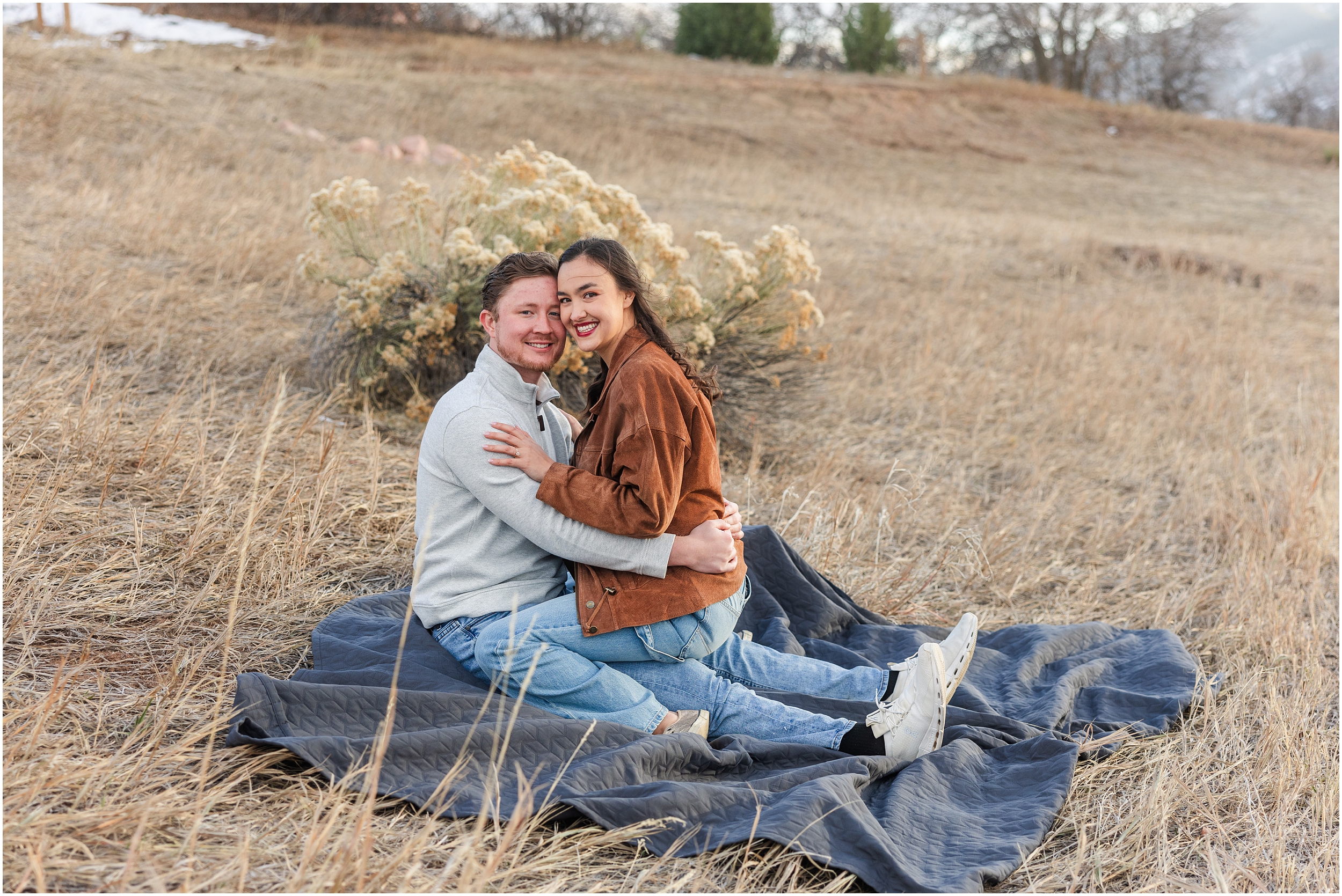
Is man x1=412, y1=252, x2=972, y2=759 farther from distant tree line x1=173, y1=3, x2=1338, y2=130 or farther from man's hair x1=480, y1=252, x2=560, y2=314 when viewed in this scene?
distant tree line x1=173, y1=3, x2=1338, y2=130

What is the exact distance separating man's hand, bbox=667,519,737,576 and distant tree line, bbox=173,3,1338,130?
28677mm

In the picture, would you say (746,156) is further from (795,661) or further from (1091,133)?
(795,661)

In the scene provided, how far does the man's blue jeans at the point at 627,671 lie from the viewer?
9.66ft

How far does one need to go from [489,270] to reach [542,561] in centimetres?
264

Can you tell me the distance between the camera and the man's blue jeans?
2945 millimetres

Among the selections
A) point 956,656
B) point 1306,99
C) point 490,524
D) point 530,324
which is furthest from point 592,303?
point 1306,99

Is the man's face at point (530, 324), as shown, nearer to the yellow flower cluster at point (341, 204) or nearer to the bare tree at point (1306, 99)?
the yellow flower cluster at point (341, 204)

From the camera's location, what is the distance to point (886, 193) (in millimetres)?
17922

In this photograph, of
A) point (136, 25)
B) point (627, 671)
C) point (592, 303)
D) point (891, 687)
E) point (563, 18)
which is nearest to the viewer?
point (592, 303)

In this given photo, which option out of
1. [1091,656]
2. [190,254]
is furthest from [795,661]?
[190,254]

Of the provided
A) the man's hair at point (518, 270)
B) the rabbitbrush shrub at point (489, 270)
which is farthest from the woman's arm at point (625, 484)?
the rabbitbrush shrub at point (489, 270)

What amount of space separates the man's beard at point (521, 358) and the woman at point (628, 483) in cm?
14

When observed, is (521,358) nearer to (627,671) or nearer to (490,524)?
(490,524)

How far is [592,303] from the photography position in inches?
113
